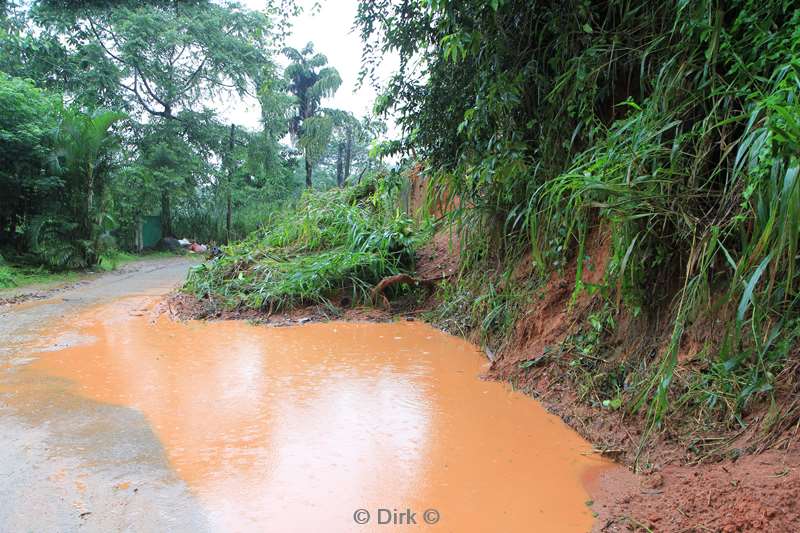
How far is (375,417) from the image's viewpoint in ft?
8.98

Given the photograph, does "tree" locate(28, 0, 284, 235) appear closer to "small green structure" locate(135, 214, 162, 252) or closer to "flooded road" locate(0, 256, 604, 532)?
"small green structure" locate(135, 214, 162, 252)

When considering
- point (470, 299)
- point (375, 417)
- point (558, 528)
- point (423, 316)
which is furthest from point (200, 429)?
point (423, 316)

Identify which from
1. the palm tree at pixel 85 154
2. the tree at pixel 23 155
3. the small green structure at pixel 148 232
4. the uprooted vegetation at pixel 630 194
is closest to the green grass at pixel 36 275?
the palm tree at pixel 85 154

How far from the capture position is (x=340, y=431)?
2535 millimetres

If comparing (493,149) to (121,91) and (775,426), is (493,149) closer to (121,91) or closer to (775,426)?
(775,426)

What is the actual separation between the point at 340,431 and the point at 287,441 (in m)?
0.27

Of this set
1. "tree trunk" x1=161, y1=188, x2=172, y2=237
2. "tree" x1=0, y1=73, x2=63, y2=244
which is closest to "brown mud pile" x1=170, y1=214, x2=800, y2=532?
"tree" x1=0, y1=73, x2=63, y2=244

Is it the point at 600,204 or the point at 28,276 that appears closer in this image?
the point at 600,204

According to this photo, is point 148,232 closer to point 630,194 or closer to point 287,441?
point 287,441

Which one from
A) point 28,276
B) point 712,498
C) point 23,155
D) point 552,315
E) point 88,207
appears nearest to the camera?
point 712,498

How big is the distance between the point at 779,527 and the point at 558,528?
0.62 meters

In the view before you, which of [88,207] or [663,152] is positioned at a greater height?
[663,152]

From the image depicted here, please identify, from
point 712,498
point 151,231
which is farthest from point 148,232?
point 712,498

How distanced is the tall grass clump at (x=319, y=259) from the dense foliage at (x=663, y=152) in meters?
1.95
